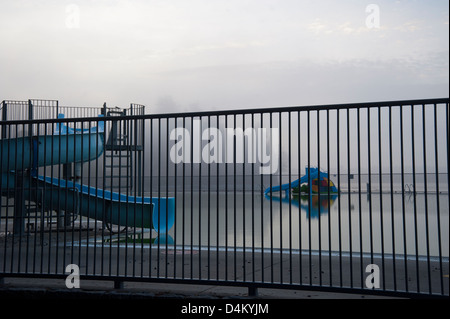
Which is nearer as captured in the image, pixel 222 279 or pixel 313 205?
pixel 222 279

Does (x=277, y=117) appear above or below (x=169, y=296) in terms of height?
above

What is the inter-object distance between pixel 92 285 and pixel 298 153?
3085 mm

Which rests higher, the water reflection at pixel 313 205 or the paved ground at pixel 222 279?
the water reflection at pixel 313 205

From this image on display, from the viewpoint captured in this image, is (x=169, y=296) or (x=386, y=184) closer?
(x=169, y=296)

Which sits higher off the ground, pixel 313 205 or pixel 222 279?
pixel 313 205

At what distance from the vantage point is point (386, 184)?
4709cm

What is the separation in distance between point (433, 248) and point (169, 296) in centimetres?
675

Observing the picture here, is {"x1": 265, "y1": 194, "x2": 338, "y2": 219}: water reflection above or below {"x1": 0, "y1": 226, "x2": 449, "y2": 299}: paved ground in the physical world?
above

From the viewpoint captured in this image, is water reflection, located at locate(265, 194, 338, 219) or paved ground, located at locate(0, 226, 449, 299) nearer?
water reflection, located at locate(265, 194, 338, 219)
